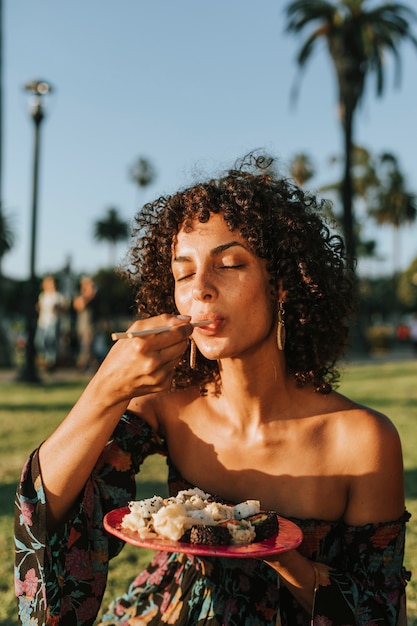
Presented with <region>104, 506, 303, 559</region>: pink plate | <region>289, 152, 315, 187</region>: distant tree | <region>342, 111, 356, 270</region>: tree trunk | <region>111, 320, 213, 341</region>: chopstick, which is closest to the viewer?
<region>104, 506, 303, 559</region>: pink plate

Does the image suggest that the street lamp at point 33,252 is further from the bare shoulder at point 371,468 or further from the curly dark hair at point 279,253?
the bare shoulder at point 371,468

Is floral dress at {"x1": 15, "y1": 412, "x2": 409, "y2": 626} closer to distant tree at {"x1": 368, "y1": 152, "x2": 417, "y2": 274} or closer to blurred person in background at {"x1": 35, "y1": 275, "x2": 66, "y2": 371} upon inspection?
blurred person in background at {"x1": 35, "y1": 275, "x2": 66, "y2": 371}

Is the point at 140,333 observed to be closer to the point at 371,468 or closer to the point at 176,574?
the point at 371,468

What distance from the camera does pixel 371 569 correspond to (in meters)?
2.01

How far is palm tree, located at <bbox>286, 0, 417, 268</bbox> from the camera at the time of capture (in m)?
26.8

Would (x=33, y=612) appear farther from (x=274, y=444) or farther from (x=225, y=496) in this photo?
(x=274, y=444)

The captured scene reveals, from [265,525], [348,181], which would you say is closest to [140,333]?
[265,525]

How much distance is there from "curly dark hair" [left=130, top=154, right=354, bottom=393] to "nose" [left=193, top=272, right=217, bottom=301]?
19cm

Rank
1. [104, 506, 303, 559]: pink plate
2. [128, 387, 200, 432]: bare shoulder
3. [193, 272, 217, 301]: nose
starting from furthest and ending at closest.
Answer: [128, 387, 200, 432]: bare shoulder → [193, 272, 217, 301]: nose → [104, 506, 303, 559]: pink plate

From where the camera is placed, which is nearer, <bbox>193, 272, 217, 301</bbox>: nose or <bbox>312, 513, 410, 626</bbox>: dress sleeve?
<bbox>312, 513, 410, 626</bbox>: dress sleeve

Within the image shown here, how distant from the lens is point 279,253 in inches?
86.0

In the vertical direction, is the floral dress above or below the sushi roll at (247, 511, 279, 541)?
below

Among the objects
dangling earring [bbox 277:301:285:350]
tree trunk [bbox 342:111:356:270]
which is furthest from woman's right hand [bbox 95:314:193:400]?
tree trunk [bbox 342:111:356:270]

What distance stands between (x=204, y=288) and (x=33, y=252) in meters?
12.8
